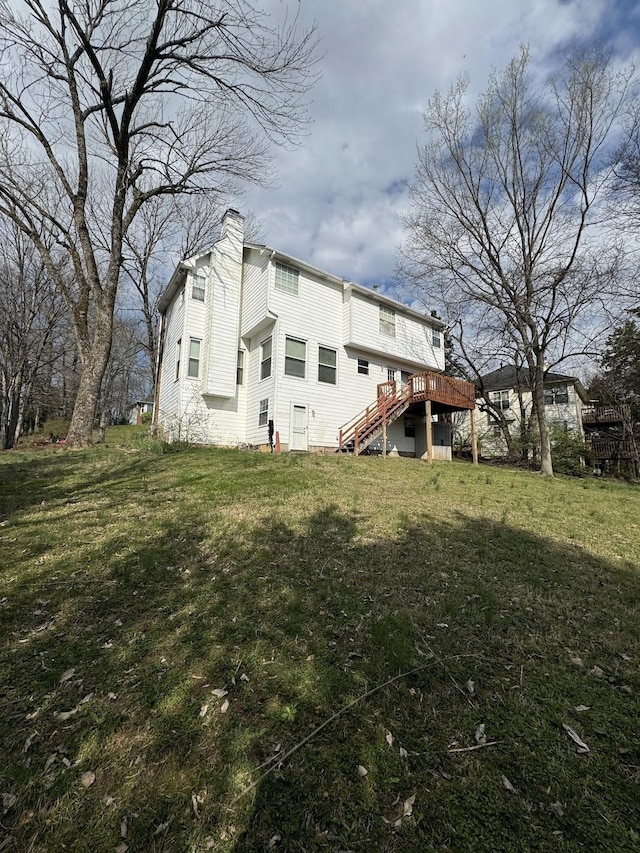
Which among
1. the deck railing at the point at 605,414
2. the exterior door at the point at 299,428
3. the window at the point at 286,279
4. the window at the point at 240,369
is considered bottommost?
the exterior door at the point at 299,428

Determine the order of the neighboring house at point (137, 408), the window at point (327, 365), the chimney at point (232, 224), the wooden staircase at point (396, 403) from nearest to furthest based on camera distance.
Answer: the wooden staircase at point (396, 403) < the window at point (327, 365) < the chimney at point (232, 224) < the neighboring house at point (137, 408)

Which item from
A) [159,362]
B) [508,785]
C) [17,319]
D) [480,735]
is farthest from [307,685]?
[17,319]

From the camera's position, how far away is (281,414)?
44.0 ft

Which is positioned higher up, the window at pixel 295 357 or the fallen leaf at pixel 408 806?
the window at pixel 295 357

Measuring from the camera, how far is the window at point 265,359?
14227mm

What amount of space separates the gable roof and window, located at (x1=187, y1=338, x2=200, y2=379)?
54.6 ft

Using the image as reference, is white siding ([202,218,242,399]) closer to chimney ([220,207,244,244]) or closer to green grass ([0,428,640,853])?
chimney ([220,207,244,244])

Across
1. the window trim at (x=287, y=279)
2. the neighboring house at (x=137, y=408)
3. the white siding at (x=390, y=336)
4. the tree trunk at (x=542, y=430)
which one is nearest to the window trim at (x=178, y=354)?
the window trim at (x=287, y=279)

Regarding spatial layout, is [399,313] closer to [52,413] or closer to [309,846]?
[309,846]

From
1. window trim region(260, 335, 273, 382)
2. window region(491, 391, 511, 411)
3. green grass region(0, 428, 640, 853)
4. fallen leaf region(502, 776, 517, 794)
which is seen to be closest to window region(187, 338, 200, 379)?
window trim region(260, 335, 273, 382)

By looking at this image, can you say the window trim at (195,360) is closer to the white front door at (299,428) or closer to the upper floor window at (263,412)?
the upper floor window at (263,412)

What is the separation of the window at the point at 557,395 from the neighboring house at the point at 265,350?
1666cm

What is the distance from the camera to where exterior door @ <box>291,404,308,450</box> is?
13617 mm

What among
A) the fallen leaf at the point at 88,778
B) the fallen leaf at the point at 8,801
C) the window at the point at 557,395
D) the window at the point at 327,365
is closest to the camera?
the fallen leaf at the point at 8,801
